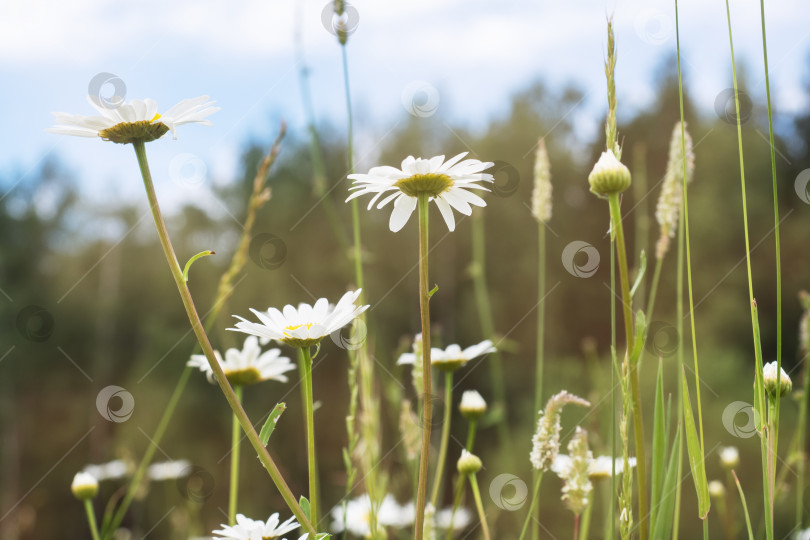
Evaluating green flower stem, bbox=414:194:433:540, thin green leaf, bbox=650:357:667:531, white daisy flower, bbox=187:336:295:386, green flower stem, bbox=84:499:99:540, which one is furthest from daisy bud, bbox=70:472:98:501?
thin green leaf, bbox=650:357:667:531

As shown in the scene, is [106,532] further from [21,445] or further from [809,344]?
[21,445]

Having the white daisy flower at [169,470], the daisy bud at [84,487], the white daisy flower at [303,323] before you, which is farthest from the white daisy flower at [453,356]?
the white daisy flower at [169,470]

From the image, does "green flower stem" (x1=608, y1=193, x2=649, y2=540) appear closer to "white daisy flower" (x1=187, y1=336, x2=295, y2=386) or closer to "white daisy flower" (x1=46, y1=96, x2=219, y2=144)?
"white daisy flower" (x1=46, y1=96, x2=219, y2=144)

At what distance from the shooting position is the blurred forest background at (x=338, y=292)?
6.30 metres

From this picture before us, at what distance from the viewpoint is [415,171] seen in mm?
528

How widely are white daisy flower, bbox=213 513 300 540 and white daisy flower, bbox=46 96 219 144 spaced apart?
317 millimetres

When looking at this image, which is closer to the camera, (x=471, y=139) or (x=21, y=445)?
(x=471, y=139)

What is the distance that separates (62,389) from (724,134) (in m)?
8.64

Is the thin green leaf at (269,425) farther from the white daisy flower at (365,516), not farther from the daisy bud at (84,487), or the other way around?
the white daisy flower at (365,516)

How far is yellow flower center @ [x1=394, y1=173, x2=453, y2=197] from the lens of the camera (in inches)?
20.8

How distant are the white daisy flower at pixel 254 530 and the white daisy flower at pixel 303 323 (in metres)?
0.15

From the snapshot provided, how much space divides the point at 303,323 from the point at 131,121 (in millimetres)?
211

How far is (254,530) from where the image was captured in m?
0.57

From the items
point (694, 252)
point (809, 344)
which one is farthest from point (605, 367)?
point (809, 344)
